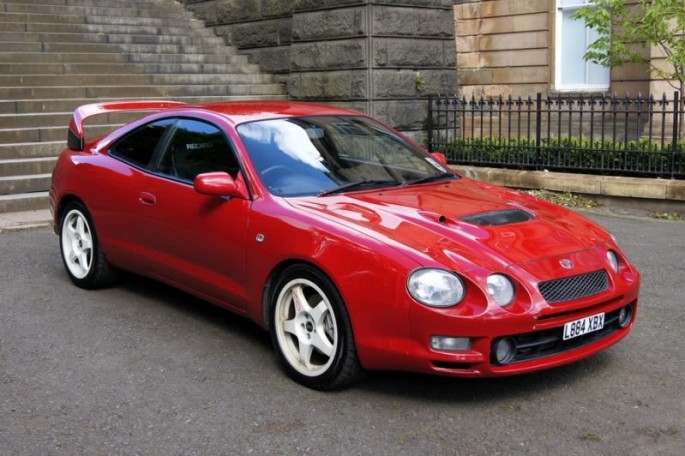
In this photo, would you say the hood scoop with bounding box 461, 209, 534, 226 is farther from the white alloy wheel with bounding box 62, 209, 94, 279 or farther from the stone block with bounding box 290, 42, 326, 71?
Answer: the stone block with bounding box 290, 42, 326, 71

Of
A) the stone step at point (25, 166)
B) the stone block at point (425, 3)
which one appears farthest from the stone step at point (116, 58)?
the stone block at point (425, 3)

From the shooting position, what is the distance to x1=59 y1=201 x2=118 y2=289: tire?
670 centimetres

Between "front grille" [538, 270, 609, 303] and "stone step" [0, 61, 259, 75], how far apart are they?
11397mm

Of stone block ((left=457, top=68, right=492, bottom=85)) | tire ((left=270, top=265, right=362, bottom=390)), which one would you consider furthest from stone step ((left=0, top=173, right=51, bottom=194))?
stone block ((left=457, top=68, right=492, bottom=85))

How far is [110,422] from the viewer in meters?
4.31

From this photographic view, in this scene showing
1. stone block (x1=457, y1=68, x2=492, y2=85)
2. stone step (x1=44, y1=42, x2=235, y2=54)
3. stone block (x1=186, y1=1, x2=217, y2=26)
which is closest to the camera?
stone step (x1=44, y1=42, x2=235, y2=54)

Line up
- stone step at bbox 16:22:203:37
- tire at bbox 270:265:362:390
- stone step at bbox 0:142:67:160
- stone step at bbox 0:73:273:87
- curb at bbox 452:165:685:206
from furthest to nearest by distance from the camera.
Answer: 1. stone step at bbox 16:22:203:37
2. stone step at bbox 0:73:273:87
3. stone step at bbox 0:142:67:160
4. curb at bbox 452:165:685:206
5. tire at bbox 270:265:362:390

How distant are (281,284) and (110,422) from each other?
3.81 feet

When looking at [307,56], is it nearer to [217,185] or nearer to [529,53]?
[529,53]

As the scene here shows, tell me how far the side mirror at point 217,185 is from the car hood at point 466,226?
391 millimetres

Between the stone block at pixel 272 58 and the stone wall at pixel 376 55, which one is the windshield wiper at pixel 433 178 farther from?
the stone block at pixel 272 58

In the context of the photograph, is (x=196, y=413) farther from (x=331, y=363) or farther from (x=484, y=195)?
(x=484, y=195)

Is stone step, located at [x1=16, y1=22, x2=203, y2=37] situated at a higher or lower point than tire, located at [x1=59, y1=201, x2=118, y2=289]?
higher

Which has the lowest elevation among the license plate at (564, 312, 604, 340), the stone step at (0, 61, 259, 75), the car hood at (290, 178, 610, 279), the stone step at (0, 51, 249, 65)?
the license plate at (564, 312, 604, 340)
